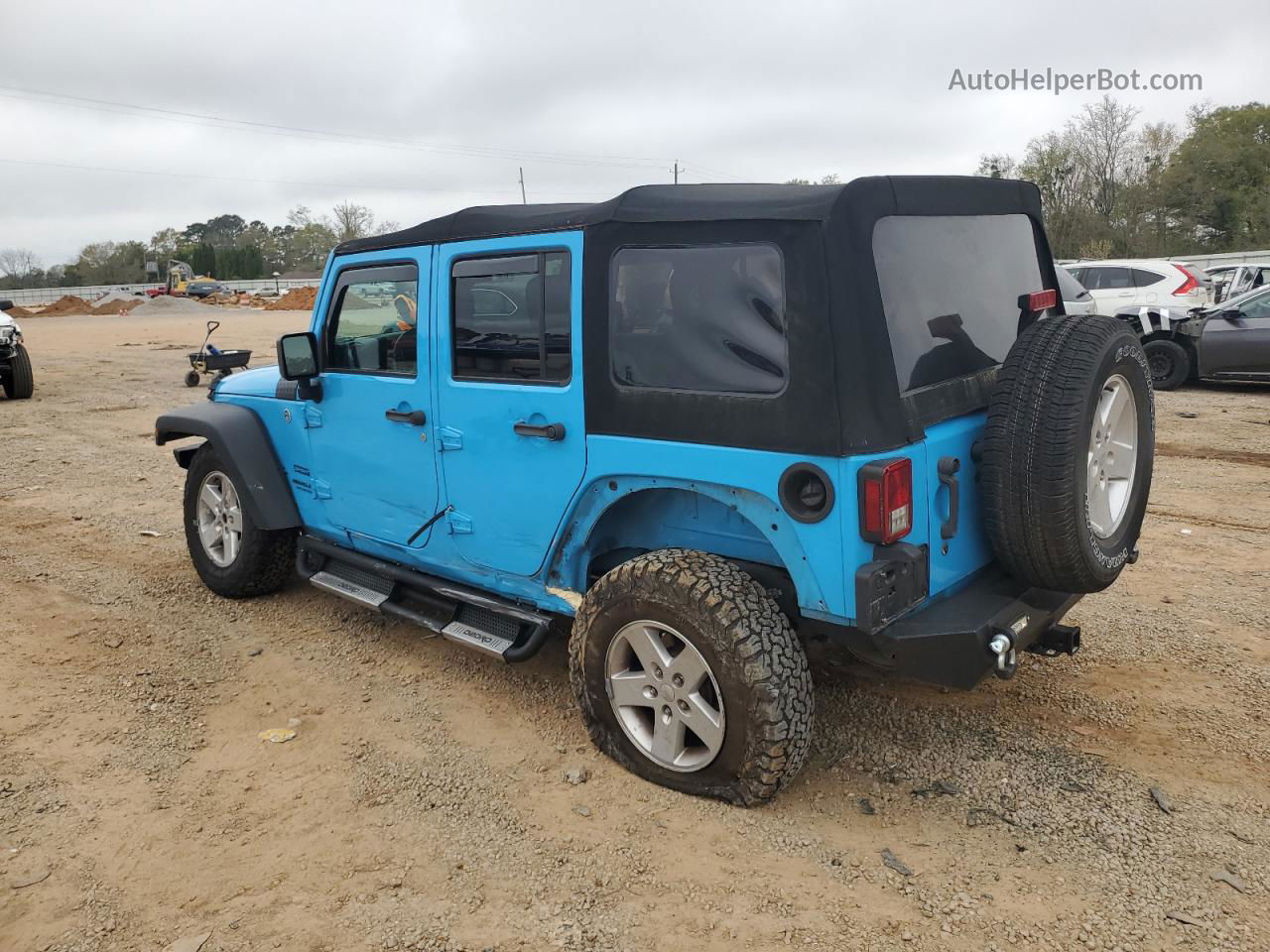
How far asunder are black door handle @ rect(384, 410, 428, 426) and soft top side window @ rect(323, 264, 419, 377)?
0.17 meters

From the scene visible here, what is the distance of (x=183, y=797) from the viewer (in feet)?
11.2

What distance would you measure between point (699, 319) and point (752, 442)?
467 millimetres

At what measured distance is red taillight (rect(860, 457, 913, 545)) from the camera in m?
2.78

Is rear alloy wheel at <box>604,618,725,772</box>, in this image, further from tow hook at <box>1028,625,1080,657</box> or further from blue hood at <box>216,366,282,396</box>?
blue hood at <box>216,366,282,396</box>

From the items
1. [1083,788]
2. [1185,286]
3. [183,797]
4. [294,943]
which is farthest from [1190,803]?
[1185,286]

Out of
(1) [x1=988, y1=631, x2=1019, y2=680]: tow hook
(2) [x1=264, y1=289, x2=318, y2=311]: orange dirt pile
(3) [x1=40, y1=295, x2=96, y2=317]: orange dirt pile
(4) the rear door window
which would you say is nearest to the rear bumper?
(1) [x1=988, y1=631, x2=1019, y2=680]: tow hook

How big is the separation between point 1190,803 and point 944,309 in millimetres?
1829

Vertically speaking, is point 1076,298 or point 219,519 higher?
point 1076,298

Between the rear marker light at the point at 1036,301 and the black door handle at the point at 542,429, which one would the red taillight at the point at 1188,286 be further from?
the black door handle at the point at 542,429

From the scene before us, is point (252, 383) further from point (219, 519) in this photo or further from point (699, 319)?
point (699, 319)

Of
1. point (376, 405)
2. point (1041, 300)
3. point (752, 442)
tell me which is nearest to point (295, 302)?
point (376, 405)

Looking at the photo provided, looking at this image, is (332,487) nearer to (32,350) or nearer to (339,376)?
(339,376)

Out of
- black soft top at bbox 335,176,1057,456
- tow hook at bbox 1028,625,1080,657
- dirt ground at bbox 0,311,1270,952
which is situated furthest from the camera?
tow hook at bbox 1028,625,1080,657

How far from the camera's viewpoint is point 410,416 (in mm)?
4035
